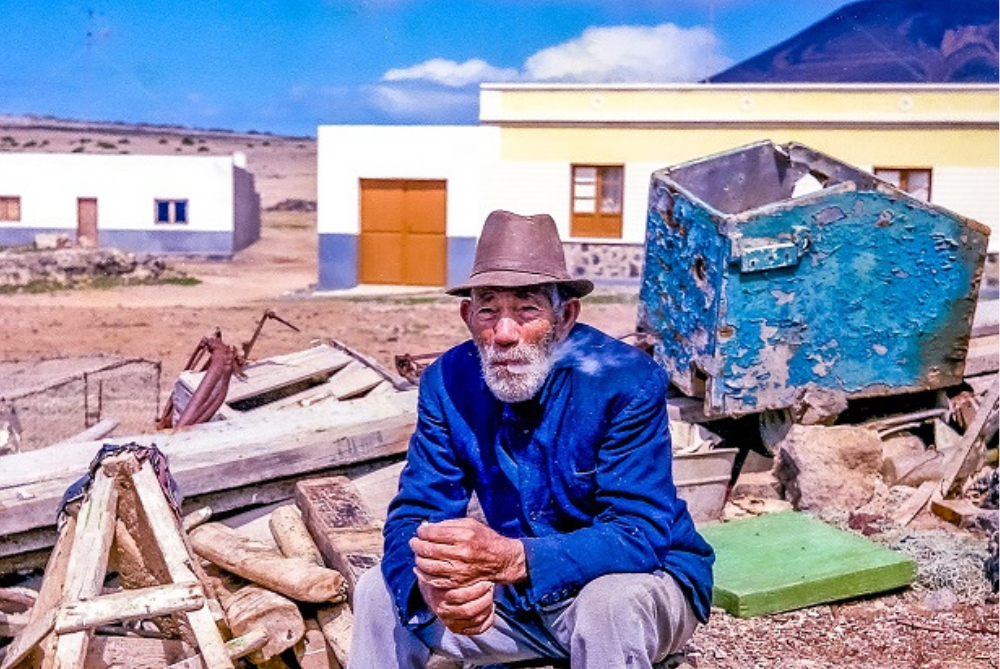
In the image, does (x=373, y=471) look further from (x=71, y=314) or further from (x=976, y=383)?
(x=71, y=314)

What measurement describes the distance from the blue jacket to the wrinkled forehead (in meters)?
0.15

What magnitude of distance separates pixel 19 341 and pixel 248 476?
1088cm

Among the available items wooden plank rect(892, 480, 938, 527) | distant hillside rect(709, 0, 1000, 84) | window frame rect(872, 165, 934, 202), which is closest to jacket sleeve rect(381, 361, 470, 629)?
wooden plank rect(892, 480, 938, 527)

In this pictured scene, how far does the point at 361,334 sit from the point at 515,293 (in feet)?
37.6

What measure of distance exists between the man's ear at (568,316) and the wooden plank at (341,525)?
120 cm

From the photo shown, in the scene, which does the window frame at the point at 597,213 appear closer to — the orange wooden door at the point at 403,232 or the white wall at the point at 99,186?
the orange wooden door at the point at 403,232

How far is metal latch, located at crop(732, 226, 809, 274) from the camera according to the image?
578cm

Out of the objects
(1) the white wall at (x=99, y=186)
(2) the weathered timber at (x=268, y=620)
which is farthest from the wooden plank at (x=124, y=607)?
(1) the white wall at (x=99, y=186)

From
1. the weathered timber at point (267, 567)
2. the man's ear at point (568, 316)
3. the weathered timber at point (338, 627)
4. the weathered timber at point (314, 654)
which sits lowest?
the weathered timber at point (314, 654)

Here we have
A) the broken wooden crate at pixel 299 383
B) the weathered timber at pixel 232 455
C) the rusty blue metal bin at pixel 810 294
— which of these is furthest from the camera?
the broken wooden crate at pixel 299 383

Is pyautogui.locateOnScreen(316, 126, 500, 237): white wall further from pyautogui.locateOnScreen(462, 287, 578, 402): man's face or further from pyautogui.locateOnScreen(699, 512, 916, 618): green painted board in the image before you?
pyautogui.locateOnScreen(462, 287, 578, 402): man's face

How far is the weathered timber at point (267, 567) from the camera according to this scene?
3.75 metres

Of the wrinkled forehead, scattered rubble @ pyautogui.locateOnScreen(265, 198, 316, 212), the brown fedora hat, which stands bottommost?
the wrinkled forehead

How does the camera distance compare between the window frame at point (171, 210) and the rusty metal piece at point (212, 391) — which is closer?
the rusty metal piece at point (212, 391)
